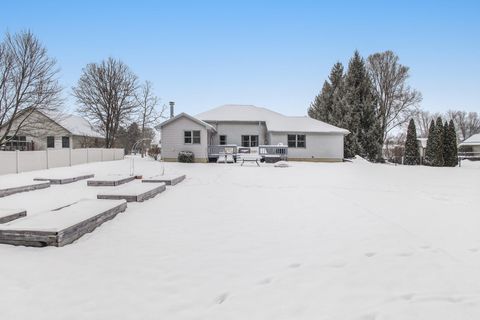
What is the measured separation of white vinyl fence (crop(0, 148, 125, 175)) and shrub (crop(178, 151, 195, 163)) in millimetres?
6776

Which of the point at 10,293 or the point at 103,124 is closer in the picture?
the point at 10,293

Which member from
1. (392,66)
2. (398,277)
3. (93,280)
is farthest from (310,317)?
(392,66)

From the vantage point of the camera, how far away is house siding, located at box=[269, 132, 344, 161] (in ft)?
85.6

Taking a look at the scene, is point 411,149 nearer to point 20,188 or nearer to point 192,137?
point 192,137

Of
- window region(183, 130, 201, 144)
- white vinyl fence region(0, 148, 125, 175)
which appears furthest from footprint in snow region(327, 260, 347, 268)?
window region(183, 130, 201, 144)

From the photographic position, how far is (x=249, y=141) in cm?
2688

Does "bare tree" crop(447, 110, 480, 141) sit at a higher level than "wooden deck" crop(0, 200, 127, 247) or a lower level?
higher

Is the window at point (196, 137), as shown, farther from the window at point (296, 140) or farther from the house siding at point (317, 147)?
the window at point (296, 140)

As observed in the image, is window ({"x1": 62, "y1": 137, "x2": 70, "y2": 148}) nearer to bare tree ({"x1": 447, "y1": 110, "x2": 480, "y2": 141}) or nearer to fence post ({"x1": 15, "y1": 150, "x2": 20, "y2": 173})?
fence post ({"x1": 15, "y1": 150, "x2": 20, "y2": 173})

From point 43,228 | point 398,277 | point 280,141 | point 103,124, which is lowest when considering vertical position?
point 398,277

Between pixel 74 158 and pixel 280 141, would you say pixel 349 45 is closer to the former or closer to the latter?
pixel 280 141

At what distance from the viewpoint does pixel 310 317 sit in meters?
2.55

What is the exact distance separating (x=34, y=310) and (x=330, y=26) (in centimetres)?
1719

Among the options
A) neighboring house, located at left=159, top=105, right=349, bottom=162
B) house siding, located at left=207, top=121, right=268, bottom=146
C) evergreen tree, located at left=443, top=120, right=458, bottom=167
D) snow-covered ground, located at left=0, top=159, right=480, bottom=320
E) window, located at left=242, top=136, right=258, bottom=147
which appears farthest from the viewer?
window, located at left=242, top=136, right=258, bottom=147
